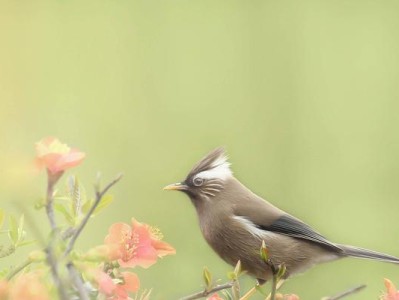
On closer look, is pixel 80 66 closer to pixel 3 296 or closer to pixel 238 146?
pixel 238 146

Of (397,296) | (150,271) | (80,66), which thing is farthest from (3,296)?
(80,66)

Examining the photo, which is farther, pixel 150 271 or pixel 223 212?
pixel 150 271

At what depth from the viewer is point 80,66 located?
4496 mm

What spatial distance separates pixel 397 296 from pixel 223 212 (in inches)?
23.0

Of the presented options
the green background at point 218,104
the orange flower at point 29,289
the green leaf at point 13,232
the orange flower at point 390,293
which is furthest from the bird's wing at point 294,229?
the green background at point 218,104

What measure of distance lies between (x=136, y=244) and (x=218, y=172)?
1.84ft

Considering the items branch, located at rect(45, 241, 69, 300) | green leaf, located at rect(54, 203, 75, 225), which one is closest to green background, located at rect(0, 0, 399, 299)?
green leaf, located at rect(54, 203, 75, 225)

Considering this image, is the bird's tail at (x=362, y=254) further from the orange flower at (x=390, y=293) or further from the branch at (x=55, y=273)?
Answer: the branch at (x=55, y=273)

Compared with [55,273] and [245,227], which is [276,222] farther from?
[55,273]

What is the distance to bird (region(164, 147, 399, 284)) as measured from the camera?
1.24 m

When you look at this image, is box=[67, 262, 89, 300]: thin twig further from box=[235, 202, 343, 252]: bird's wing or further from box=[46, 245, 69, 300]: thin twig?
box=[235, 202, 343, 252]: bird's wing

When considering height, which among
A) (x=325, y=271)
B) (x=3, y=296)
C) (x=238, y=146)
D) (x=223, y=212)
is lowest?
(x=325, y=271)

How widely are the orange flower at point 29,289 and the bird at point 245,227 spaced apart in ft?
2.04

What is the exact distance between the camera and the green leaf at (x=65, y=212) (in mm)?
650
